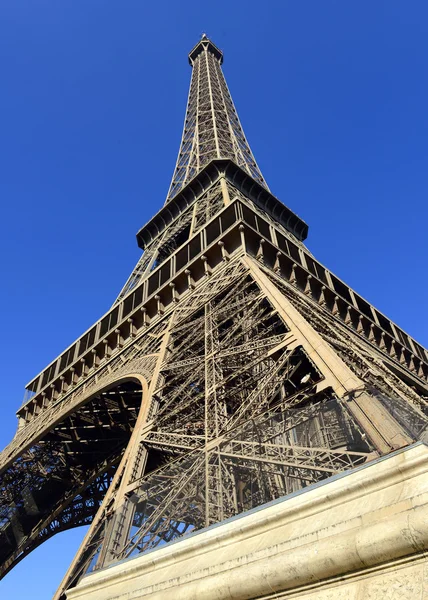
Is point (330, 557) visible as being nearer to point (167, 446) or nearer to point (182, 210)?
point (167, 446)

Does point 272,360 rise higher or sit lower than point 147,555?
higher

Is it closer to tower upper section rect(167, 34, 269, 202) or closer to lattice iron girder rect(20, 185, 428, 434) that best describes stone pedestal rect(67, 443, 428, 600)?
lattice iron girder rect(20, 185, 428, 434)

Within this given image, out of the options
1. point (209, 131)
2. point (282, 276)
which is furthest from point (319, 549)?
point (209, 131)

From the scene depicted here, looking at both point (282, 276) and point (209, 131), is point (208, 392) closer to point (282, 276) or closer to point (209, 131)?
point (282, 276)

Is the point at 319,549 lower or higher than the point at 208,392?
lower

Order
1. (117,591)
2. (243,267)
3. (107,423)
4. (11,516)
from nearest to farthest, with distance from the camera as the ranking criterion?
(117,591) → (243,267) → (107,423) → (11,516)

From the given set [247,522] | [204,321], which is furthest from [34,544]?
[247,522]
